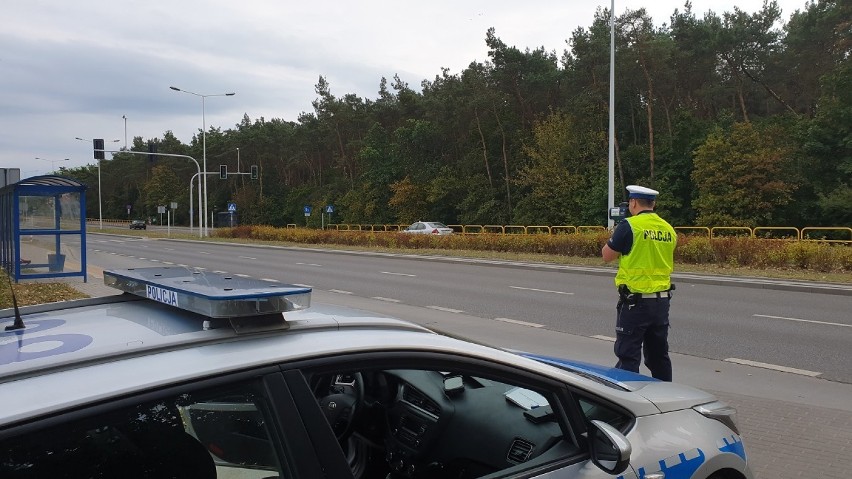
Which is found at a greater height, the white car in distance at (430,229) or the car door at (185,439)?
the car door at (185,439)

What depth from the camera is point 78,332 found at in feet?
6.57

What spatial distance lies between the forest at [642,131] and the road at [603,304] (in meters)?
22.4

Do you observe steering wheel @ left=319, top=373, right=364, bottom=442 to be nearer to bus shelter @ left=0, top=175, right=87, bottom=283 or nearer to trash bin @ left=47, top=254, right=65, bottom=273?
bus shelter @ left=0, top=175, right=87, bottom=283

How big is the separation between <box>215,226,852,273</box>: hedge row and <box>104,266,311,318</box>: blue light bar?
1822cm

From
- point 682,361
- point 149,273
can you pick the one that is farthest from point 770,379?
point 149,273

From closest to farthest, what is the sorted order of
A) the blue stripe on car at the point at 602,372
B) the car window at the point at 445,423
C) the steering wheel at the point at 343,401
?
the car window at the point at 445,423, the steering wheel at the point at 343,401, the blue stripe on car at the point at 602,372

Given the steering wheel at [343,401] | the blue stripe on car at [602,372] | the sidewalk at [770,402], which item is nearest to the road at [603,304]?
the sidewalk at [770,402]

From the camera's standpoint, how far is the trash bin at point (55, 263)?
1606cm

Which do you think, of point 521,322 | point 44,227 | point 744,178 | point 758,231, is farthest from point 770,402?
point 744,178

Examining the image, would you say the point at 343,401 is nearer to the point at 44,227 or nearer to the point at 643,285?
the point at 643,285

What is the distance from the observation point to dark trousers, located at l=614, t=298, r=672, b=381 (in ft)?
15.8

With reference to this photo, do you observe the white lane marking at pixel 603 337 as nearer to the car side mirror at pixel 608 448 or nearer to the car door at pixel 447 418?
the car door at pixel 447 418

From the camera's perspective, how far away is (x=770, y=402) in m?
5.71

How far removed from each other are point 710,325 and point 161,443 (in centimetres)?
971
